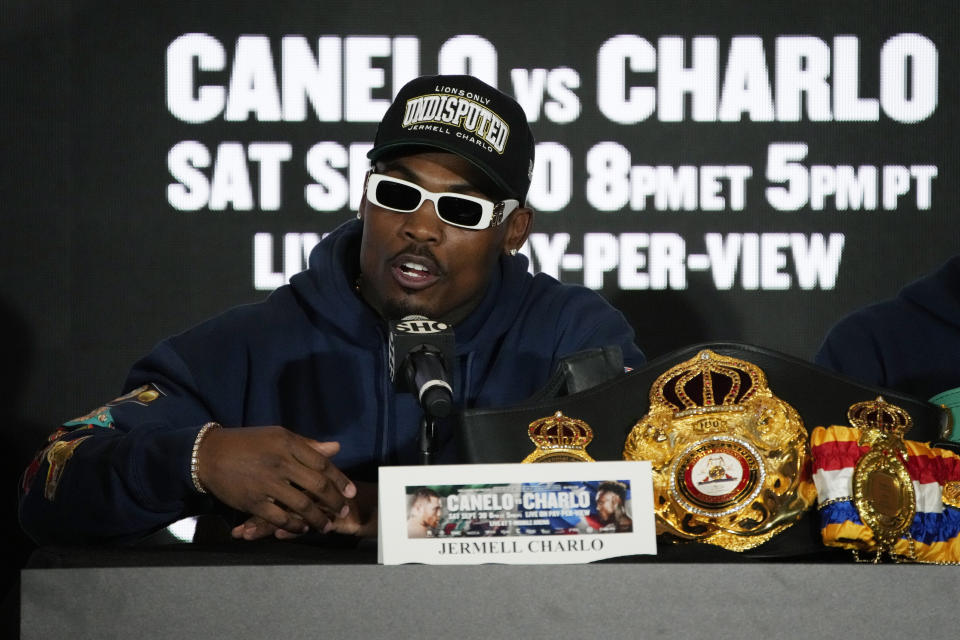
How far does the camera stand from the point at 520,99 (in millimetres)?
3443

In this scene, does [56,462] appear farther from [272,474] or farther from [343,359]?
[343,359]

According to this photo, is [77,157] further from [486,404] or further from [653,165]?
[486,404]

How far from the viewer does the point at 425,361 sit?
1.13m

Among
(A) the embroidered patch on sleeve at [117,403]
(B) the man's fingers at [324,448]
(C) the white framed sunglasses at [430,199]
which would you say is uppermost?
(C) the white framed sunglasses at [430,199]

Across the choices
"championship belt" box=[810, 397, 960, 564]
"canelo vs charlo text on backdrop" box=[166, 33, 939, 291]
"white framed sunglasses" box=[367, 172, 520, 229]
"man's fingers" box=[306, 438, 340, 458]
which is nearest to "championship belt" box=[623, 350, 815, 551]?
"championship belt" box=[810, 397, 960, 564]

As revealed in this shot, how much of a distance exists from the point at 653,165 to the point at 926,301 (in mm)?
1489

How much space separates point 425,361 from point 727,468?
31 cm

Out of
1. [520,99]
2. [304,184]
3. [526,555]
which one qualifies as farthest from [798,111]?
[526,555]

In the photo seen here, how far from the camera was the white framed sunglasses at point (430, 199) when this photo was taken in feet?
5.66

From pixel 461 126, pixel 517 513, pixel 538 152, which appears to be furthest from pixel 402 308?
pixel 538 152

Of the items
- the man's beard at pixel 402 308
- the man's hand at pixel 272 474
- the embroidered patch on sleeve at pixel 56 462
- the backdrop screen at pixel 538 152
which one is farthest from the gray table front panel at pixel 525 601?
the backdrop screen at pixel 538 152

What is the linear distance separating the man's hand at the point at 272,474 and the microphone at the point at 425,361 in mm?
134

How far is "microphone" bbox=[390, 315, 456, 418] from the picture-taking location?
3.54 ft

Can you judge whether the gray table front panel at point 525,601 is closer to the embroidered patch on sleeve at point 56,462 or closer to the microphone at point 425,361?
the microphone at point 425,361
